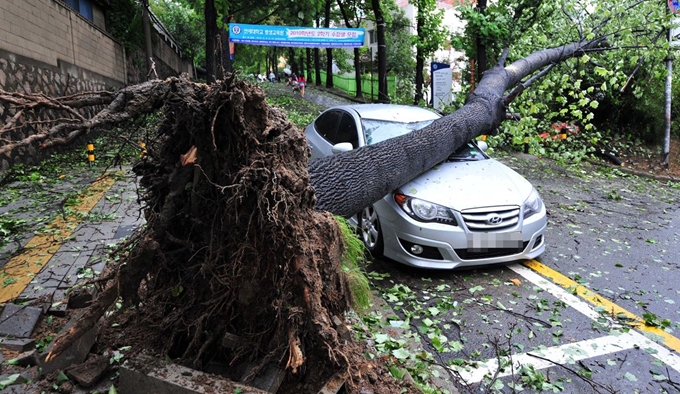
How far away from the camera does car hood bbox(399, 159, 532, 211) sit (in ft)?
14.9

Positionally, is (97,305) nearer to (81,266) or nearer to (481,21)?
(81,266)

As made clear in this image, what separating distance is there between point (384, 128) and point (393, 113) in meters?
0.53

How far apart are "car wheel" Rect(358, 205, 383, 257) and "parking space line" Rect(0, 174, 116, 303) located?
2.54 m

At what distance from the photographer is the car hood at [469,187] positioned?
455cm

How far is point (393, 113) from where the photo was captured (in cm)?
627

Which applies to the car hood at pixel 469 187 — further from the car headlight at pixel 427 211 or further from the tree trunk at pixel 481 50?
the tree trunk at pixel 481 50

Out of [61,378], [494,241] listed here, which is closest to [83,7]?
[494,241]

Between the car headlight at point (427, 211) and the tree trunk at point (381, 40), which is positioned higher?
the tree trunk at point (381, 40)

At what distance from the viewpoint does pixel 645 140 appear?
13.2m

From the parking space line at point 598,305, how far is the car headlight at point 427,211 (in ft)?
3.42

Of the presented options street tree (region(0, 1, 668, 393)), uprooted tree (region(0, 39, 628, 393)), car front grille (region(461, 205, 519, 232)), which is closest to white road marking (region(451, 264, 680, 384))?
street tree (region(0, 1, 668, 393))

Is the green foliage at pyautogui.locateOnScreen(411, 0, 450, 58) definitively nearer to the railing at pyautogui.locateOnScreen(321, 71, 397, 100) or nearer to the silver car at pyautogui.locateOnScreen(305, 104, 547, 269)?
the railing at pyautogui.locateOnScreen(321, 71, 397, 100)

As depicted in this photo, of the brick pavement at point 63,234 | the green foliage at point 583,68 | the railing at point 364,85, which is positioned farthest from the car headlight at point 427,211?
the railing at point 364,85

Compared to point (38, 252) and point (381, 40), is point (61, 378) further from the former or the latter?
point (381, 40)
